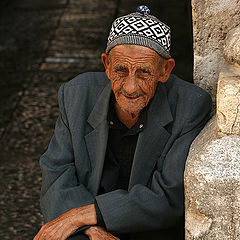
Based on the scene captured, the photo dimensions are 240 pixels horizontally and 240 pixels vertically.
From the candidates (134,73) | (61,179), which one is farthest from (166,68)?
(61,179)

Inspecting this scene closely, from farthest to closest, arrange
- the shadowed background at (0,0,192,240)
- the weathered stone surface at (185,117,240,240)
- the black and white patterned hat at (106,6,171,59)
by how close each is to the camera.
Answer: the shadowed background at (0,0,192,240)
the black and white patterned hat at (106,6,171,59)
the weathered stone surface at (185,117,240,240)

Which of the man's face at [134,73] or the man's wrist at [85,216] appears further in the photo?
the man's wrist at [85,216]

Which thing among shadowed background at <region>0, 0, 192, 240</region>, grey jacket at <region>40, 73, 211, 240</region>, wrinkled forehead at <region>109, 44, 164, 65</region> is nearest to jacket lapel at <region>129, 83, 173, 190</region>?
grey jacket at <region>40, 73, 211, 240</region>

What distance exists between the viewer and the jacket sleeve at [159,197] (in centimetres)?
217

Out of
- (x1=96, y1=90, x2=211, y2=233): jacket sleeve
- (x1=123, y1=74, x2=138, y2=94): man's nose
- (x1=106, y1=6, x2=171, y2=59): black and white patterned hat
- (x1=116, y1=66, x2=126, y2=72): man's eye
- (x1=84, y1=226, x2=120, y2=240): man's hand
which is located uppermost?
(x1=106, y1=6, x2=171, y2=59): black and white patterned hat

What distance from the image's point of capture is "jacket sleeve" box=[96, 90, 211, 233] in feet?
7.13

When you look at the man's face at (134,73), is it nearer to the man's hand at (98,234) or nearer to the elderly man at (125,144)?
the elderly man at (125,144)

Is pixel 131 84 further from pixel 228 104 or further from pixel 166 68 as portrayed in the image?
pixel 228 104

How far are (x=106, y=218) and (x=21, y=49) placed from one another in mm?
3086

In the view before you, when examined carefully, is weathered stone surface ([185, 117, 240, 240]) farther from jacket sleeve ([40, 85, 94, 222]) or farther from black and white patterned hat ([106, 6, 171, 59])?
jacket sleeve ([40, 85, 94, 222])

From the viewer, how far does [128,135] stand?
7.77 feet

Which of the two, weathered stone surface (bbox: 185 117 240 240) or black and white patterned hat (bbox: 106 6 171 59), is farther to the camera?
black and white patterned hat (bbox: 106 6 171 59)

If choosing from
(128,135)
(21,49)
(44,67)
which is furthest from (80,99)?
(21,49)

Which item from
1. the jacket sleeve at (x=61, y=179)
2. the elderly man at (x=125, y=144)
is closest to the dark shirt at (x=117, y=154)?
the elderly man at (x=125, y=144)
